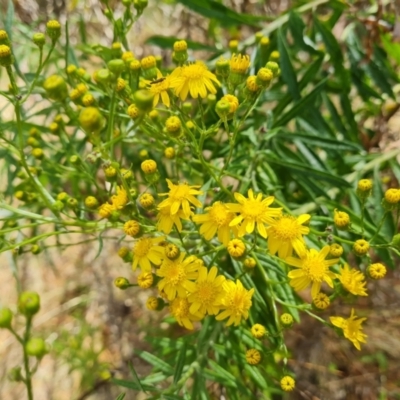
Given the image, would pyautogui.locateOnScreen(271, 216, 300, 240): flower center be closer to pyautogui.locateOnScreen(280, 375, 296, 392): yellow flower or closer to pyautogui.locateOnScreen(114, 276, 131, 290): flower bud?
pyautogui.locateOnScreen(280, 375, 296, 392): yellow flower

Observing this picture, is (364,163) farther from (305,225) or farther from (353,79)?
(305,225)

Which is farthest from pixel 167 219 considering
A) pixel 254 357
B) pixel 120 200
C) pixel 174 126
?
pixel 254 357

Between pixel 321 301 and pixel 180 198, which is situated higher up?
pixel 180 198

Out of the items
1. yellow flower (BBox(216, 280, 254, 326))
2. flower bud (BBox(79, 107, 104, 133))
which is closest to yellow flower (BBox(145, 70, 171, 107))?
flower bud (BBox(79, 107, 104, 133))

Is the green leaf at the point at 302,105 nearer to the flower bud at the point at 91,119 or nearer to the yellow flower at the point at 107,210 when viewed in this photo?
the yellow flower at the point at 107,210

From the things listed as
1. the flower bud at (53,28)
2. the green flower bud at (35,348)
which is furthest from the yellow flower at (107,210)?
the flower bud at (53,28)

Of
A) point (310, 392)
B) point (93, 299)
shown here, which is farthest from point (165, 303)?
point (93, 299)

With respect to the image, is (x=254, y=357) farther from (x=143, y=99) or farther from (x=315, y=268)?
(x=143, y=99)
